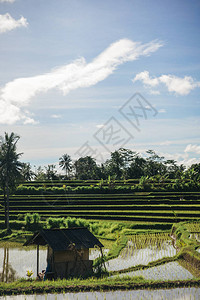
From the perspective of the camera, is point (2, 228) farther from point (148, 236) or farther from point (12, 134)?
point (148, 236)

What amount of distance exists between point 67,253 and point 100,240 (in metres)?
9.44

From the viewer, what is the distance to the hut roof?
43.8 feet

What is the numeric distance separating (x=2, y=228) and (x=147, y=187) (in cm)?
1992

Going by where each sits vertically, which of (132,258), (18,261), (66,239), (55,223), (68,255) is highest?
(66,239)

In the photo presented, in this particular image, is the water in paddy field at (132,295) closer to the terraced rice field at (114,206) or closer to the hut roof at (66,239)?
the hut roof at (66,239)

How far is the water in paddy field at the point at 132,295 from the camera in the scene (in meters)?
9.93

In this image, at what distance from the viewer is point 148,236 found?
73.1 ft

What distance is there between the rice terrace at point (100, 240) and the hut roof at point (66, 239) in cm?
4

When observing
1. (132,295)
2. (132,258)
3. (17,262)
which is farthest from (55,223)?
(132,295)

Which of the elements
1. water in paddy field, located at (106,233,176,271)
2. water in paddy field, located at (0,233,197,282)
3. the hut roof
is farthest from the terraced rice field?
the hut roof

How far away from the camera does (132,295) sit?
404 inches

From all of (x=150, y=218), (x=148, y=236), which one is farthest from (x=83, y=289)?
(x=150, y=218)

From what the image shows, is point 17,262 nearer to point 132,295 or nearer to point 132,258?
point 132,258

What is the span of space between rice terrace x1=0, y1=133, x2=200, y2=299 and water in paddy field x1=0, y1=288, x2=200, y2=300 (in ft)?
0.11
